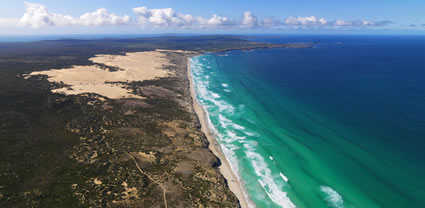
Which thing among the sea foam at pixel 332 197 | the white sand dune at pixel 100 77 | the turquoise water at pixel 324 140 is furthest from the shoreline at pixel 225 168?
the white sand dune at pixel 100 77

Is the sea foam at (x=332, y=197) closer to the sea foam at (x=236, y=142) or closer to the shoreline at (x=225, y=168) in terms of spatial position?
the sea foam at (x=236, y=142)

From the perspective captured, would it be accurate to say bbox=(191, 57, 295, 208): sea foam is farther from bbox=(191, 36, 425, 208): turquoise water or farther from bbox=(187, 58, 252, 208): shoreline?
bbox=(187, 58, 252, 208): shoreline

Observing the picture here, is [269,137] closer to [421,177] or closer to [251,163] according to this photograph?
[251,163]

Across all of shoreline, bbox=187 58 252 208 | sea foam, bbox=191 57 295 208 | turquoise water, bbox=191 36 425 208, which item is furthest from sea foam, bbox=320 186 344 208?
shoreline, bbox=187 58 252 208

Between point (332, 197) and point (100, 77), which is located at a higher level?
point (100, 77)

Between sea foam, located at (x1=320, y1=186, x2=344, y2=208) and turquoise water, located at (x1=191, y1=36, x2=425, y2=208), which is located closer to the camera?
sea foam, located at (x1=320, y1=186, x2=344, y2=208)

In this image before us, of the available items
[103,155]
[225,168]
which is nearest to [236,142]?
[225,168]

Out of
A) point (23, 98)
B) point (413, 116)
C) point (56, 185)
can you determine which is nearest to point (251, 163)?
point (56, 185)

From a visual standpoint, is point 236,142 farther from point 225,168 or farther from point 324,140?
point 324,140
